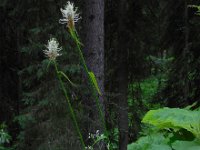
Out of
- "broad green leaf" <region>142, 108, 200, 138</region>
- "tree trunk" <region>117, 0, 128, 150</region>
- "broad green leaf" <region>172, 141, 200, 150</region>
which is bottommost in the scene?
"tree trunk" <region>117, 0, 128, 150</region>

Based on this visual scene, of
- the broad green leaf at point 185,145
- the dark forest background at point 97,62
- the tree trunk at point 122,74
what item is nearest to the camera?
the broad green leaf at point 185,145

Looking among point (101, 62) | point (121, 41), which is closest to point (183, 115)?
point (101, 62)

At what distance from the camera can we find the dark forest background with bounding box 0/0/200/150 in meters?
→ 7.57

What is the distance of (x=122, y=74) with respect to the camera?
10492 millimetres

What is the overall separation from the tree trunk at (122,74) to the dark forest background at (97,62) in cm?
2

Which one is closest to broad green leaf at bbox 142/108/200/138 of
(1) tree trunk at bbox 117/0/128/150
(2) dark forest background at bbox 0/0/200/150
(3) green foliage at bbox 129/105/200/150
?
(3) green foliage at bbox 129/105/200/150

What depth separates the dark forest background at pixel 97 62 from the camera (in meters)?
7.57

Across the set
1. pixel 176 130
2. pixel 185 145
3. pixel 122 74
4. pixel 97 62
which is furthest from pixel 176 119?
pixel 122 74

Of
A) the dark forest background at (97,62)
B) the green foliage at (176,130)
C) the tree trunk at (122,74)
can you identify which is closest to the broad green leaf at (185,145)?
the green foliage at (176,130)

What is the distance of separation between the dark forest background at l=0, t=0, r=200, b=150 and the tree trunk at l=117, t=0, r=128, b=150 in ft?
0.08

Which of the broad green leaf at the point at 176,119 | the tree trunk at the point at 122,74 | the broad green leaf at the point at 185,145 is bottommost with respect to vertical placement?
the tree trunk at the point at 122,74

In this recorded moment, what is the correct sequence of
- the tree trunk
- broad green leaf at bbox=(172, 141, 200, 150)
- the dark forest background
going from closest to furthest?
broad green leaf at bbox=(172, 141, 200, 150) < the dark forest background < the tree trunk

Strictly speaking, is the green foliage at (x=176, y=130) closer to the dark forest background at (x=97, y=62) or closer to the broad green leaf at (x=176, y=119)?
the broad green leaf at (x=176, y=119)

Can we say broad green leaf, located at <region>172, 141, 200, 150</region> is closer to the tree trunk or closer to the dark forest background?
the dark forest background
